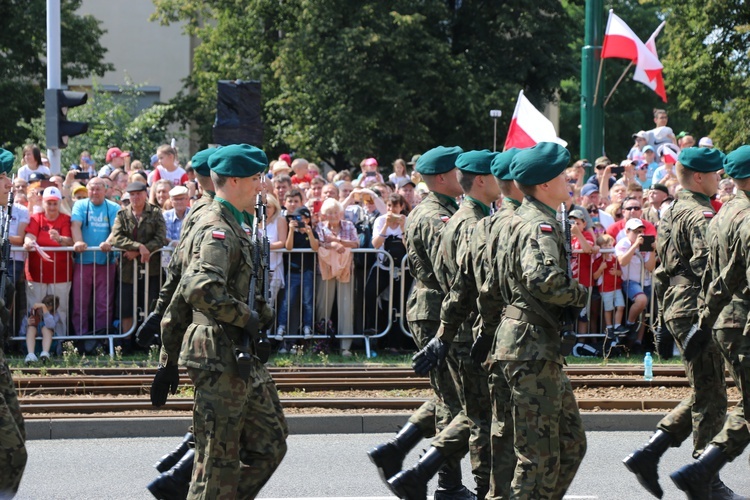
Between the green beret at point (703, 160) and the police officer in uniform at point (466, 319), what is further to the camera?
the green beret at point (703, 160)

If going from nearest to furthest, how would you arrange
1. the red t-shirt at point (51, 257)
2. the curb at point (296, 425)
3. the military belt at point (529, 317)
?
the military belt at point (529, 317), the curb at point (296, 425), the red t-shirt at point (51, 257)

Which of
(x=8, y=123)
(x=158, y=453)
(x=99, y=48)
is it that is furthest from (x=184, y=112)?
(x=158, y=453)

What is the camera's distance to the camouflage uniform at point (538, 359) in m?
6.13

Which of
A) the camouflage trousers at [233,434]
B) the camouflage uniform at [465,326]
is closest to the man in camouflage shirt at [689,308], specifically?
the camouflage uniform at [465,326]

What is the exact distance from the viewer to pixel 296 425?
389 inches

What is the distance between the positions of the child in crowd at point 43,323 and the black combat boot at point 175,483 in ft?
18.9

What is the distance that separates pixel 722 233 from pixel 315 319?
6.66m

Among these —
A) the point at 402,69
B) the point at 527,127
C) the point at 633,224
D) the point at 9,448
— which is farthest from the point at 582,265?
the point at 402,69

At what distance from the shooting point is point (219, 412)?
6.04 meters

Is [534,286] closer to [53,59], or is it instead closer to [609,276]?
[609,276]

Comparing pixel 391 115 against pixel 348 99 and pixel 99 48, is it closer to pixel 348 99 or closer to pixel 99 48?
pixel 348 99

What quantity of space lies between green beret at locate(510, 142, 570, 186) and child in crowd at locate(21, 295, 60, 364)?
7202 mm

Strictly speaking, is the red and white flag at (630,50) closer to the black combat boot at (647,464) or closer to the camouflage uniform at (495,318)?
the black combat boot at (647,464)

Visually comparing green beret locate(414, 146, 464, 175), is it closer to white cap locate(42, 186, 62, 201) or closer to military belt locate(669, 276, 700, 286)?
military belt locate(669, 276, 700, 286)
